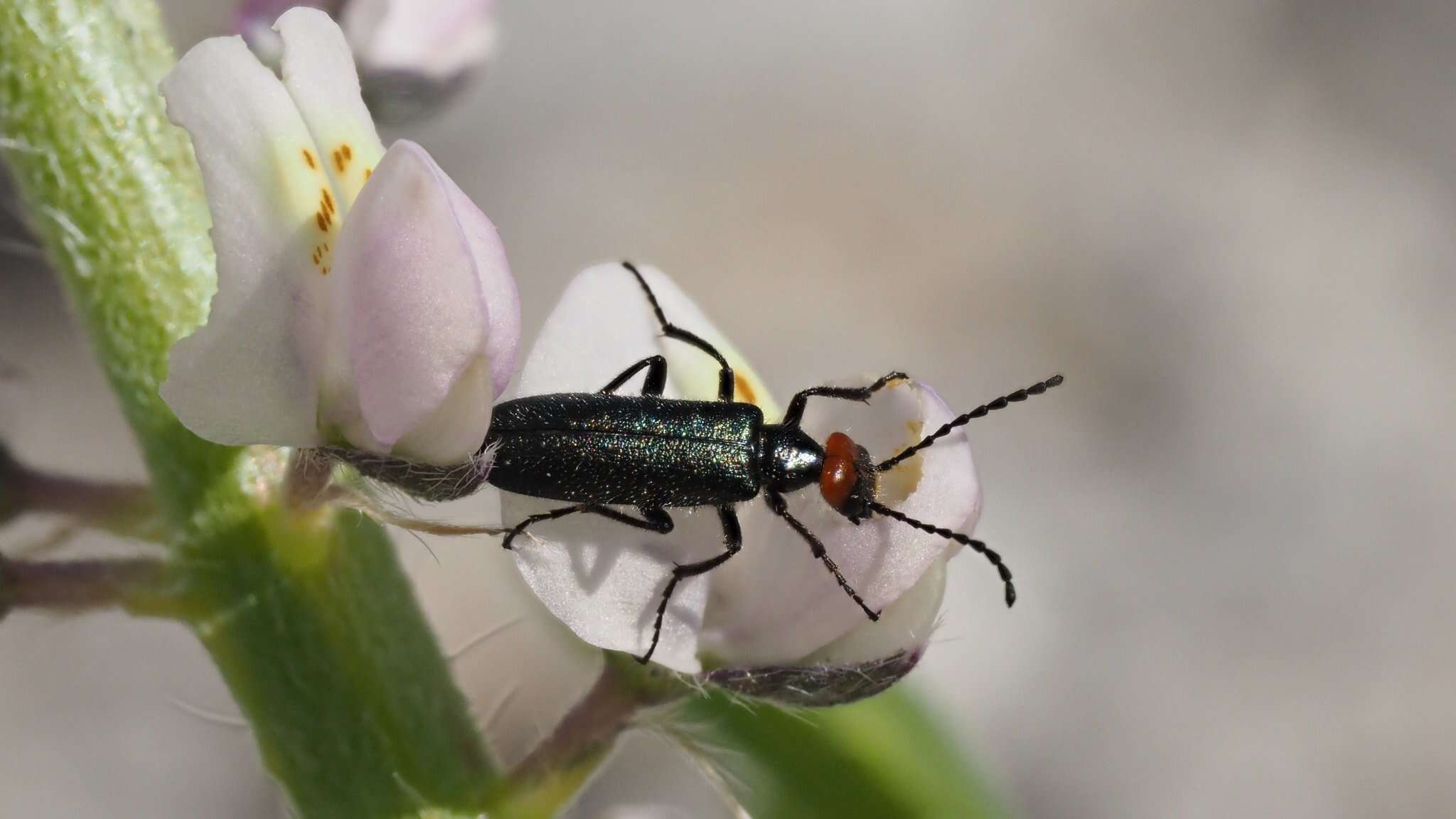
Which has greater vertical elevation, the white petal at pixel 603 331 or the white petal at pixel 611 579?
the white petal at pixel 603 331

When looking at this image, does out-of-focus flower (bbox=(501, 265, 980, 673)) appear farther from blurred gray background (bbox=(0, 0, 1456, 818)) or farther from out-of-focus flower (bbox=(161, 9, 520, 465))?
blurred gray background (bbox=(0, 0, 1456, 818))

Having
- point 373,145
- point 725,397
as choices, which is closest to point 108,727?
point 725,397

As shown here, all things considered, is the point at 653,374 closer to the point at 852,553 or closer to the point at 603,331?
the point at 603,331

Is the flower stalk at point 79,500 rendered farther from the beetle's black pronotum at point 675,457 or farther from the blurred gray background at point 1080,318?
the blurred gray background at point 1080,318

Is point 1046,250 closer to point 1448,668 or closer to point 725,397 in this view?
point 1448,668

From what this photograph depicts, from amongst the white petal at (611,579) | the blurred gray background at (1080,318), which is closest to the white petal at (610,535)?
the white petal at (611,579)

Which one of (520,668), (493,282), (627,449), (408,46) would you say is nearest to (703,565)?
(627,449)

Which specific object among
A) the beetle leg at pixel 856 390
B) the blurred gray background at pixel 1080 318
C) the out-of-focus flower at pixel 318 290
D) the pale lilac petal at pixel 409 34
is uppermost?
the pale lilac petal at pixel 409 34
